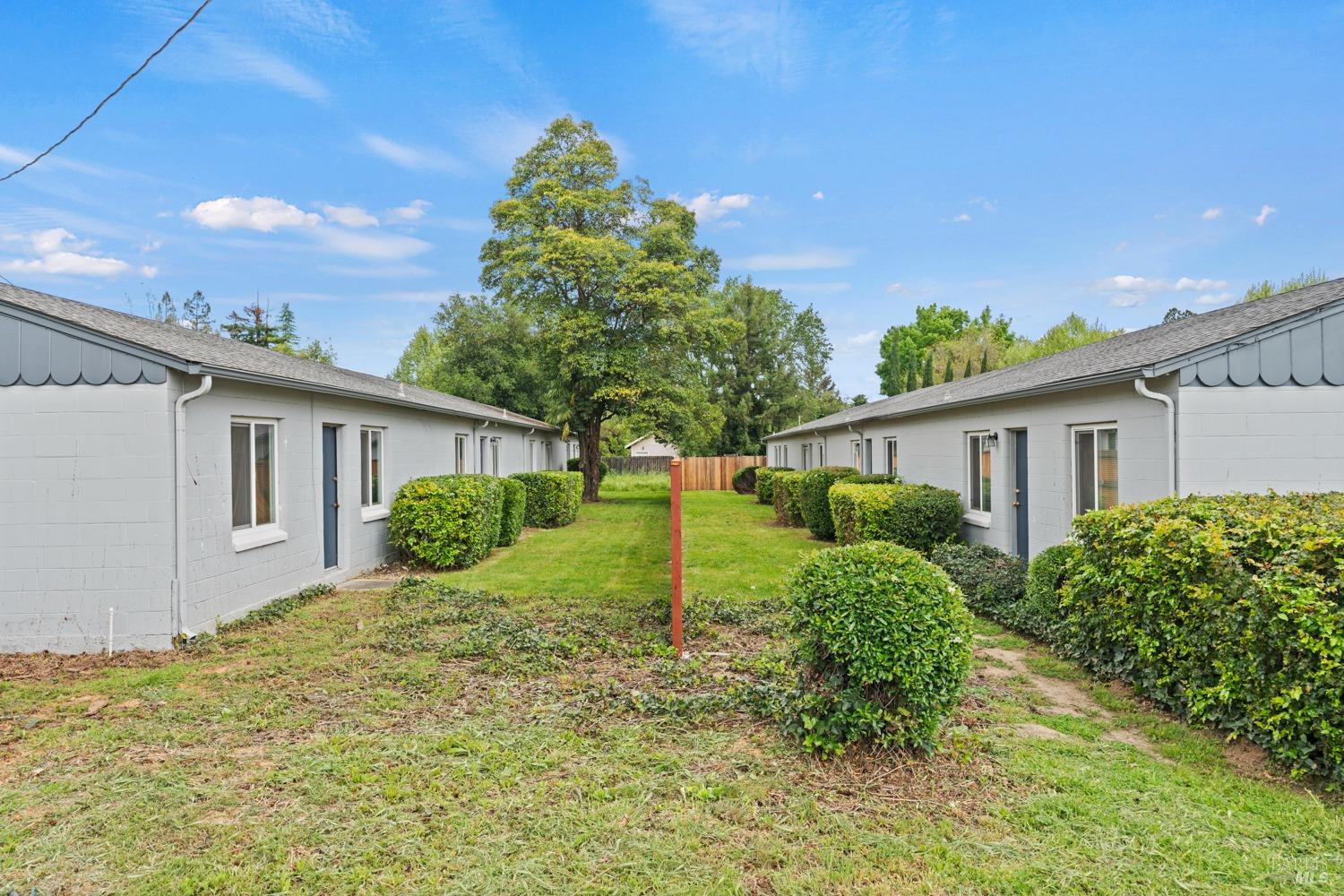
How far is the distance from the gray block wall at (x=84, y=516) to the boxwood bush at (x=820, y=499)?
A: 11.3 m

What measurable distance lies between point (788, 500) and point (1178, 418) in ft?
36.4

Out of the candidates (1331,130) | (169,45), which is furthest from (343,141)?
(1331,130)

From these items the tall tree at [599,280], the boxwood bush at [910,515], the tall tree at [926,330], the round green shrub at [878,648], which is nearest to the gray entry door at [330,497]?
the round green shrub at [878,648]

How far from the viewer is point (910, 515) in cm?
1005

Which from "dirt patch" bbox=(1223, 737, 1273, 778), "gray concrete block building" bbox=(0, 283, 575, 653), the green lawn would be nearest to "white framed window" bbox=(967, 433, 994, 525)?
the green lawn

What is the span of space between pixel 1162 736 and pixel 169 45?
31.9ft

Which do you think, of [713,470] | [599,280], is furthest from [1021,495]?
[713,470]

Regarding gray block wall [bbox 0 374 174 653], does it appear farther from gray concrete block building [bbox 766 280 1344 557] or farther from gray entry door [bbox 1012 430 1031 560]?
gray entry door [bbox 1012 430 1031 560]

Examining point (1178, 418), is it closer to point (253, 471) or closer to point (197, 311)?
point (253, 471)

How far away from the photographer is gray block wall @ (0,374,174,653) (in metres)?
5.97

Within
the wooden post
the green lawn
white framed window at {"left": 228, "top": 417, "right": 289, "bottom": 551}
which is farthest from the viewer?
white framed window at {"left": 228, "top": 417, "right": 289, "bottom": 551}

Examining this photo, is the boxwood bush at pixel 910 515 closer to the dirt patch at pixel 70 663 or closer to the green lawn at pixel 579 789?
the green lawn at pixel 579 789

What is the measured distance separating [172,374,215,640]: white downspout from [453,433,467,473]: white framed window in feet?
25.7

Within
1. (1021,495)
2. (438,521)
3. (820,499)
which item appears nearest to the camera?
(1021,495)
